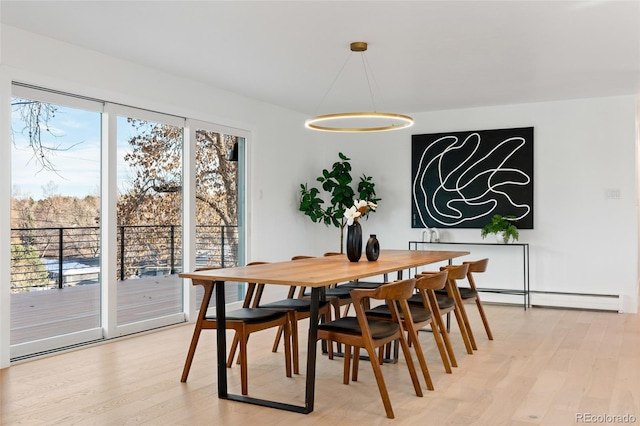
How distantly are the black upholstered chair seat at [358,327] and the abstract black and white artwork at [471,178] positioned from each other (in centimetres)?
423

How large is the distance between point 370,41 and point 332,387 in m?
2.66

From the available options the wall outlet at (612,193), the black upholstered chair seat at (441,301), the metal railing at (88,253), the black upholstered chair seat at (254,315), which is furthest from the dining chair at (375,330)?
the wall outlet at (612,193)

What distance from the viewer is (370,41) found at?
4621 mm

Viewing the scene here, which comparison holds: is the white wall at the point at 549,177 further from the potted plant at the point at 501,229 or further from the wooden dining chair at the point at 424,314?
the wooden dining chair at the point at 424,314

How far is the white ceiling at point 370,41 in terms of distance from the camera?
3947mm

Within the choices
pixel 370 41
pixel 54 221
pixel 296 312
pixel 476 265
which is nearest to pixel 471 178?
pixel 476 265

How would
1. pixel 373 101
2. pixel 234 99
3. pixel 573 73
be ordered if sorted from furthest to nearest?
1. pixel 373 101
2. pixel 234 99
3. pixel 573 73

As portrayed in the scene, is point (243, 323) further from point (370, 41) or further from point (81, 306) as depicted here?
point (370, 41)

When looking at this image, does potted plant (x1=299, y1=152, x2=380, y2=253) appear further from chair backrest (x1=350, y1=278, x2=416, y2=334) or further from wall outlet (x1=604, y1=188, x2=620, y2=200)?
chair backrest (x1=350, y1=278, x2=416, y2=334)

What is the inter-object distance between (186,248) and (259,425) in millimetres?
3231

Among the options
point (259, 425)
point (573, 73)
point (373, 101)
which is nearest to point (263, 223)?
point (373, 101)

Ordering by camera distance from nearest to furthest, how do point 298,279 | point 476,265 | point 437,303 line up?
1. point 298,279
2. point 437,303
3. point 476,265

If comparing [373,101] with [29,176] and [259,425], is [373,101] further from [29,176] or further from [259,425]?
[259,425]

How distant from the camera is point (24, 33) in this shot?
4.43 meters
